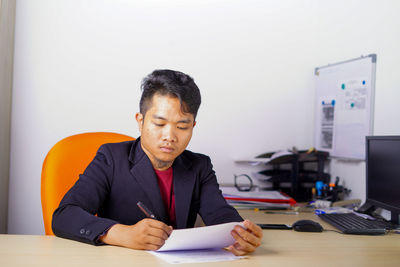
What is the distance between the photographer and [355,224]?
1.44 meters

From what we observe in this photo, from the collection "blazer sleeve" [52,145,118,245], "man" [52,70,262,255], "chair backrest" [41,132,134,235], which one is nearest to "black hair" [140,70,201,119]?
"man" [52,70,262,255]

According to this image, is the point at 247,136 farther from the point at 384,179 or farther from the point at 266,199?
the point at 384,179

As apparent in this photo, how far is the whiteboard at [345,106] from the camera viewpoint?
2.00 metres

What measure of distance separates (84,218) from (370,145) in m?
1.24

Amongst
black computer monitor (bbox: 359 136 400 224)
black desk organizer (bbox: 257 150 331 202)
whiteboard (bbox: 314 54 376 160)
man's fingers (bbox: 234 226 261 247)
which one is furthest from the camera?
black desk organizer (bbox: 257 150 331 202)

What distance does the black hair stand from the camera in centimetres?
127

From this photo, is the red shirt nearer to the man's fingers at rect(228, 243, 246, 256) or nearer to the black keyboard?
the man's fingers at rect(228, 243, 246, 256)

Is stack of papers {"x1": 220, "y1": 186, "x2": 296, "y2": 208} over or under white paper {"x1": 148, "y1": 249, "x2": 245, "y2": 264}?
under

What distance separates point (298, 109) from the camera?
2471mm

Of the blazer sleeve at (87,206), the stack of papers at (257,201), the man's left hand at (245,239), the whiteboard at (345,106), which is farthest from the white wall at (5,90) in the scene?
the whiteboard at (345,106)

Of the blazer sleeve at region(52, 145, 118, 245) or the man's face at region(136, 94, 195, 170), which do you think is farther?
the man's face at region(136, 94, 195, 170)

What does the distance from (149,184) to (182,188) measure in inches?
4.5

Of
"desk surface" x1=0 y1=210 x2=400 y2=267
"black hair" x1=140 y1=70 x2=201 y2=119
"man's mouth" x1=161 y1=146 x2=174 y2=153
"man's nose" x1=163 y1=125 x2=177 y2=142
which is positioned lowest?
"desk surface" x1=0 y1=210 x2=400 y2=267

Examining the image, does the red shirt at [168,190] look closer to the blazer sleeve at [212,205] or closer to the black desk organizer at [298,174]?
the blazer sleeve at [212,205]
